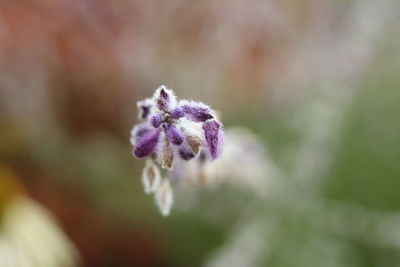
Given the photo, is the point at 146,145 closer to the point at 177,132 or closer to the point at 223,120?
the point at 177,132

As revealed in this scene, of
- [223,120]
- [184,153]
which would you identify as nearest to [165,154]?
[184,153]

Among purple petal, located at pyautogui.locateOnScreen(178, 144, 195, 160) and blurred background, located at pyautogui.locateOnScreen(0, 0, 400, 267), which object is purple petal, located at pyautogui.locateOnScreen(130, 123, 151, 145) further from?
blurred background, located at pyautogui.locateOnScreen(0, 0, 400, 267)

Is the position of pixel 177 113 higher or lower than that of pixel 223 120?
lower

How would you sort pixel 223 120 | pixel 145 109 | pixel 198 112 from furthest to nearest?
pixel 223 120 < pixel 145 109 < pixel 198 112

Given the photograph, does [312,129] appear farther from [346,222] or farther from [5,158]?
[5,158]

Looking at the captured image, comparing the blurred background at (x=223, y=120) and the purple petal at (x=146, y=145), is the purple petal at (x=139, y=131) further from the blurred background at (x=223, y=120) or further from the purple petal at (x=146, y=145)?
the blurred background at (x=223, y=120)

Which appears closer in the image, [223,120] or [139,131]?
[139,131]
